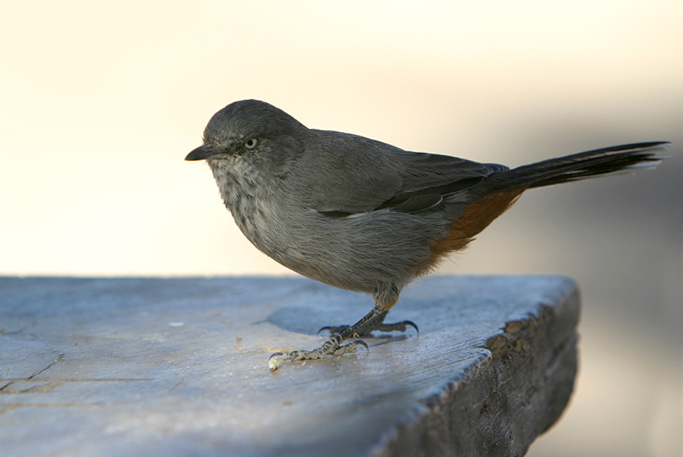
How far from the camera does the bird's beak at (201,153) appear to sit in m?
3.40

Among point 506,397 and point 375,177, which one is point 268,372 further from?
point 375,177

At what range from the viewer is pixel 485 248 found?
7938 mm

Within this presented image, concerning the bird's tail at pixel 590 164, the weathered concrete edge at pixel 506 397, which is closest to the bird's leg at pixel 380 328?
the weathered concrete edge at pixel 506 397

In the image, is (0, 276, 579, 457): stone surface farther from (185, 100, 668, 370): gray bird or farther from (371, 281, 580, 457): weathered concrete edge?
(185, 100, 668, 370): gray bird

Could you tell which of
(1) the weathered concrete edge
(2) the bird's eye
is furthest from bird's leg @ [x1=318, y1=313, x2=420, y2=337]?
(2) the bird's eye

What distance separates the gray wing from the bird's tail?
8.6 inches

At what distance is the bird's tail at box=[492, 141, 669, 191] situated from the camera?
338cm

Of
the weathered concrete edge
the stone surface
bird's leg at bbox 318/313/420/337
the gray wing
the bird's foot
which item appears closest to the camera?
the stone surface

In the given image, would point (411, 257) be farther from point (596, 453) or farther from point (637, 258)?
point (637, 258)

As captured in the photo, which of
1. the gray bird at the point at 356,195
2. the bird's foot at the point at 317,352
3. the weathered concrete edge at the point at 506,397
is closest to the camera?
the weathered concrete edge at the point at 506,397

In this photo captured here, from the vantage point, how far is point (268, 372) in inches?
111

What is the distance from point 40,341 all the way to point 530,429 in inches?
88.9

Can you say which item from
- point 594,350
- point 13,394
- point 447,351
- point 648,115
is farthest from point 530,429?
point 648,115

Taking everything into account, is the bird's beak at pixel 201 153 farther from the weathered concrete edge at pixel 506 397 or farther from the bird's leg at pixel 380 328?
the weathered concrete edge at pixel 506 397
